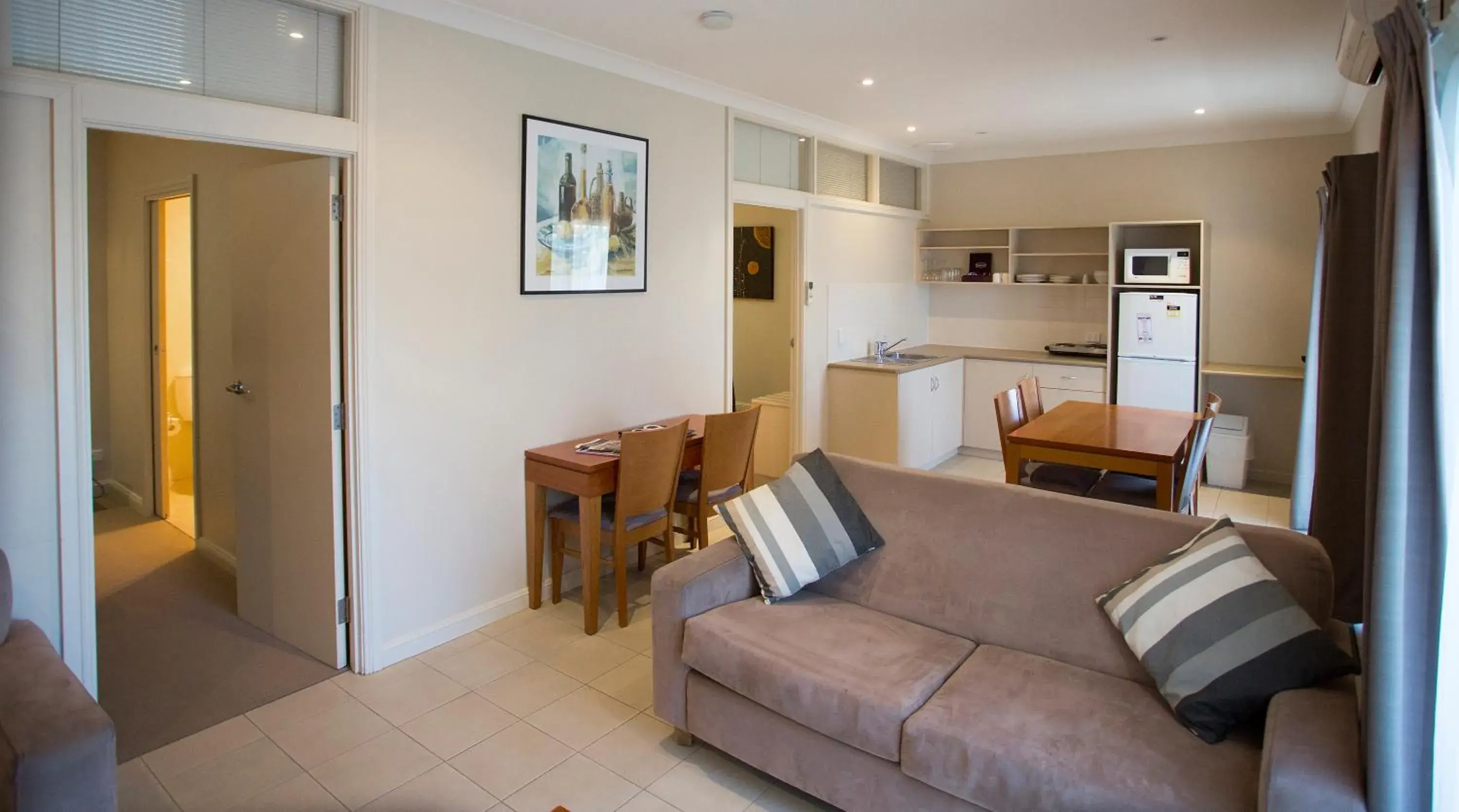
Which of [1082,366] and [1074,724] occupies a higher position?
[1082,366]

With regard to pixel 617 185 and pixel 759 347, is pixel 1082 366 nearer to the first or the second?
pixel 759 347

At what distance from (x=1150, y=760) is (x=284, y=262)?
3.34m

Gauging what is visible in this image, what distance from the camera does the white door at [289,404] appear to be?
3.27m

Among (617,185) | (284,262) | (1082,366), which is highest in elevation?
(617,185)

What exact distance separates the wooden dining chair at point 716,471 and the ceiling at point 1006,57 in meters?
1.71

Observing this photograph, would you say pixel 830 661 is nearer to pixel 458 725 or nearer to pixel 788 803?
pixel 788 803

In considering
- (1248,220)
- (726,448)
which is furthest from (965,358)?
(726,448)

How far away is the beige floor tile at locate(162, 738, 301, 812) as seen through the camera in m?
2.57

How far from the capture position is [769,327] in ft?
22.5

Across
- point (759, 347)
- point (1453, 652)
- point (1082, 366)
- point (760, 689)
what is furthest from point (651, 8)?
point (1082, 366)

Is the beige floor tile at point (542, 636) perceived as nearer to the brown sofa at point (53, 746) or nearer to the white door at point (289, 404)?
the white door at point (289, 404)

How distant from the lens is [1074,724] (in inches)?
84.3

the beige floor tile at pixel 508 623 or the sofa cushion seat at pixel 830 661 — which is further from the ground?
the sofa cushion seat at pixel 830 661

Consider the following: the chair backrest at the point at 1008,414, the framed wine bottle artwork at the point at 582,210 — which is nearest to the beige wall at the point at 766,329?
the chair backrest at the point at 1008,414
